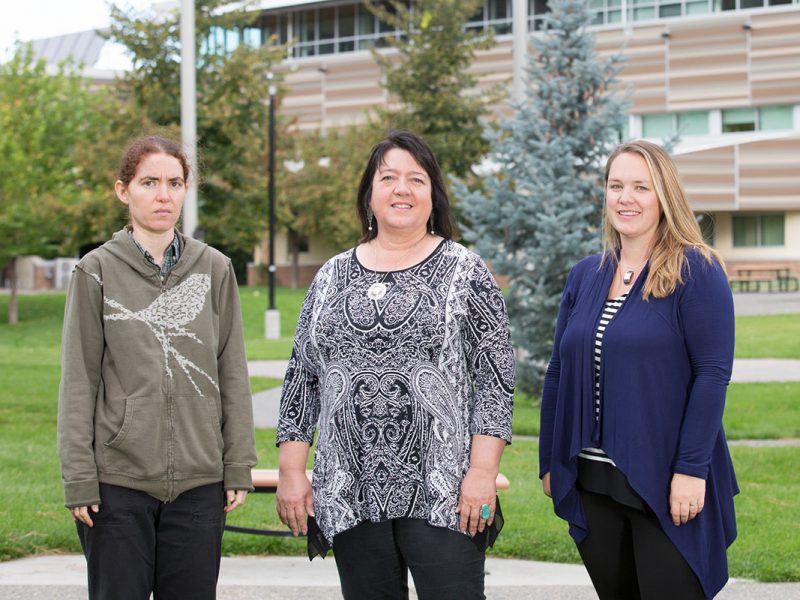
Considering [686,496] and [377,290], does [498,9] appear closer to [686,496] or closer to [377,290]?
[377,290]

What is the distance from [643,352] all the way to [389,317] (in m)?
0.79

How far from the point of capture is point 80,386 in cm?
326

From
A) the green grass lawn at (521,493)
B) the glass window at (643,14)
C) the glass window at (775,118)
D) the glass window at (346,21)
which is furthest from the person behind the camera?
the glass window at (346,21)

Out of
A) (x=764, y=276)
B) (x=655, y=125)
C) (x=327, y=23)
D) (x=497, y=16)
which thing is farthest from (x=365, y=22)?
(x=764, y=276)

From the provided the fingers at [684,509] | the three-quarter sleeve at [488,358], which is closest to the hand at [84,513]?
the three-quarter sleeve at [488,358]

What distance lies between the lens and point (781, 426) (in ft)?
35.3

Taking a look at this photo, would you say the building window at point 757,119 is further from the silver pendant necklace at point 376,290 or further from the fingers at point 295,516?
the fingers at point 295,516

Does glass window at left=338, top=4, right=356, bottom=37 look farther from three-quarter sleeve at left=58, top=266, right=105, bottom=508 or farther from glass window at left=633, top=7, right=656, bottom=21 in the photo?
three-quarter sleeve at left=58, top=266, right=105, bottom=508

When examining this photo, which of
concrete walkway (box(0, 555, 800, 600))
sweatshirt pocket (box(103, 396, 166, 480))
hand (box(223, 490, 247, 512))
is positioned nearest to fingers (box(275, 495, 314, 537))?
hand (box(223, 490, 247, 512))

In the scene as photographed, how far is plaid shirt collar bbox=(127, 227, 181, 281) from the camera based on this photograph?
3.45 meters

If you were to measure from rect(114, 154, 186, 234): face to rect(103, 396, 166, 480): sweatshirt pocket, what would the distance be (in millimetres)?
594

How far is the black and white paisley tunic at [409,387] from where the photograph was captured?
320cm

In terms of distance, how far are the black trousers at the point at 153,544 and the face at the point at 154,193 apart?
867 mm

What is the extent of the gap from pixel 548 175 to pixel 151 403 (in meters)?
8.49
